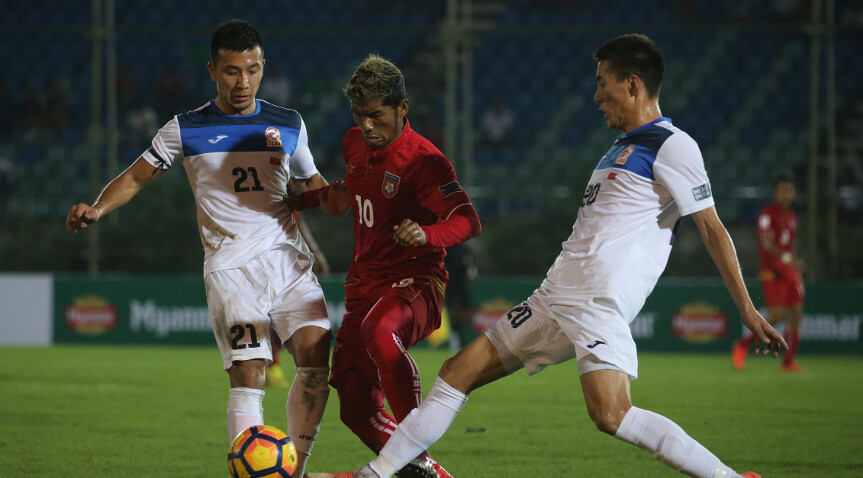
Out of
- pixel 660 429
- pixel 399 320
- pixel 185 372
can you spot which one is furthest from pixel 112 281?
pixel 660 429

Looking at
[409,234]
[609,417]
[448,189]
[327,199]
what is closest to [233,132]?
[327,199]

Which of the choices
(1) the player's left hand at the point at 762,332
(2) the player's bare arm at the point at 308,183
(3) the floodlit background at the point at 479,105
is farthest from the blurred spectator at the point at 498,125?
(1) the player's left hand at the point at 762,332

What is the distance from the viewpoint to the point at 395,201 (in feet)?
15.6

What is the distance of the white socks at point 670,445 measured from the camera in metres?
4.00

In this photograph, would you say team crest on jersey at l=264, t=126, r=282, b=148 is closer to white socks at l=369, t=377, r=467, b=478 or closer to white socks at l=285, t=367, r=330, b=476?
white socks at l=285, t=367, r=330, b=476

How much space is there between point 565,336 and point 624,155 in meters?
0.77

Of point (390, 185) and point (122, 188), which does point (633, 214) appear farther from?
point (122, 188)

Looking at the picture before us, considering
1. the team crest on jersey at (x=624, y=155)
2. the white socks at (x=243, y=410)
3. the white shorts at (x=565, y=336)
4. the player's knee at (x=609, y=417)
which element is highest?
the team crest on jersey at (x=624, y=155)

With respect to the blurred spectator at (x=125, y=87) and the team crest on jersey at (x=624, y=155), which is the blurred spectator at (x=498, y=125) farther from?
the team crest on jersey at (x=624, y=155)

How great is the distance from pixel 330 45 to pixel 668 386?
1213 centimetres

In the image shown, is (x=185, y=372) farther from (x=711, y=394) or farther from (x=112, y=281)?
(x=711, y=394)

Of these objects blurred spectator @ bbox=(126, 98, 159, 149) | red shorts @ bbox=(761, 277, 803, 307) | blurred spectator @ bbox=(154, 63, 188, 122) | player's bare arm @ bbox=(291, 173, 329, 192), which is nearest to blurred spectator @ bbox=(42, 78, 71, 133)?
blurred spectator @ bbox=(126, 98, 159, 149)

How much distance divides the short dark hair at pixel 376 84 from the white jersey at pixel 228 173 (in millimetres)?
534

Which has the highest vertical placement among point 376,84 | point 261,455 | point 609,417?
point 376,84
